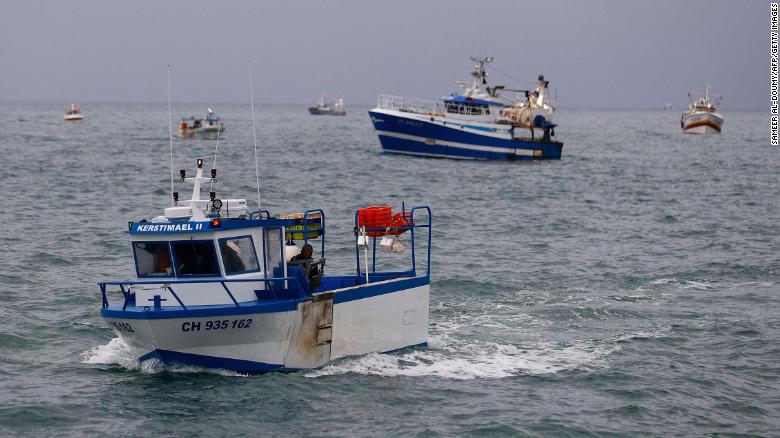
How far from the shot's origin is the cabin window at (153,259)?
771 inches

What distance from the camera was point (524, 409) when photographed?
1892 cm

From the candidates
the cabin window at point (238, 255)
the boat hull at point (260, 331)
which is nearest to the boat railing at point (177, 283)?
the boat hull at point (260, 331)

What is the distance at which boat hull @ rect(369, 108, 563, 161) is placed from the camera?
269 feet

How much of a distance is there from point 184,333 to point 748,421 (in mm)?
9960

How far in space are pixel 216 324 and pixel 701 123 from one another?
14461 cm

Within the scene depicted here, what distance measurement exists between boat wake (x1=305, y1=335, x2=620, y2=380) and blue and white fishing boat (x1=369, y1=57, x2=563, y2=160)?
58.6 m

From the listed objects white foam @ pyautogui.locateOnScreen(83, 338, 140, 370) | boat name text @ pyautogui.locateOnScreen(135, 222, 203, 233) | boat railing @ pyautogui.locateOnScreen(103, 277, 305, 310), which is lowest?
white foam @ pyautogui.locateOnScreen(83, 338, 140, 370)

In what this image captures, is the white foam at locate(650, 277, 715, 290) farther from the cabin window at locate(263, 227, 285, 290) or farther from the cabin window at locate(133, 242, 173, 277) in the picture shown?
the cabin window at locate(133, 242, 173, 277)

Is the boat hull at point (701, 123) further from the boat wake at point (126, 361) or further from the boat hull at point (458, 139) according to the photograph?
the boat wake at point (126, 361)

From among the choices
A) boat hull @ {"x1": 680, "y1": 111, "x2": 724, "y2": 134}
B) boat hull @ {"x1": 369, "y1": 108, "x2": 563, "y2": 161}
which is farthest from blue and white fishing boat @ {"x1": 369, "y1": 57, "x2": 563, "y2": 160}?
boat hull @ {"x1": 680, "y1": 111, "x2": 724, "y2": 134}

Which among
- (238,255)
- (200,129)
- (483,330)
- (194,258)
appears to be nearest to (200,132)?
(200,129)

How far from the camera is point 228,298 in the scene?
19406mm

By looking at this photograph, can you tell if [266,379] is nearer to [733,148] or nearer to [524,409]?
[524,409]

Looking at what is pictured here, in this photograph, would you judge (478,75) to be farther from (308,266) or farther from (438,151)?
(308,266)
